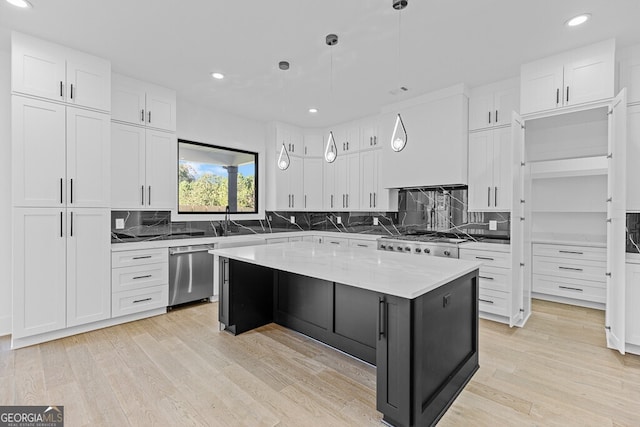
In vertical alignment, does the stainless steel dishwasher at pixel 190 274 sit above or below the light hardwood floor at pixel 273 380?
above

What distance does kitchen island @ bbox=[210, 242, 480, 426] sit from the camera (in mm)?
1714

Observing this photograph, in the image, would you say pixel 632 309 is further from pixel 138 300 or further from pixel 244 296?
pixel 138 300

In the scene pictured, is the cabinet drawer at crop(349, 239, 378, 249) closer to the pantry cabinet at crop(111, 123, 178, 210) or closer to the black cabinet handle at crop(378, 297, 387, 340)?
the pantry cabinet at crop(111, 123, 178, 210)

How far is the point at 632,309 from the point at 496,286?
3.59 feet

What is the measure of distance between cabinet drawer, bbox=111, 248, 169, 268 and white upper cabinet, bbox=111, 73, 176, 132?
158cm

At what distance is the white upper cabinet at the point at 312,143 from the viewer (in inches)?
231

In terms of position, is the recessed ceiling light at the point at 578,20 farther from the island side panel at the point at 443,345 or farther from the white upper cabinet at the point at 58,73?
the white upper cabinet at the point at 58,73

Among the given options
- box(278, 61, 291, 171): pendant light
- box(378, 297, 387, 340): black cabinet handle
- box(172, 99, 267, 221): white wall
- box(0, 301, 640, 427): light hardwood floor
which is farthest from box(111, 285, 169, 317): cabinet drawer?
box(378, 297, 387, 340): black cabinet handle

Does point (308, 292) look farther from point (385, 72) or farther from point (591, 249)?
point (591, 249)

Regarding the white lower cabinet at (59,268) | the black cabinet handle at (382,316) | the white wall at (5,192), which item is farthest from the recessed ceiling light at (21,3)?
the black cabinet handle at (382,316)

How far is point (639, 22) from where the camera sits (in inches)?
99.6

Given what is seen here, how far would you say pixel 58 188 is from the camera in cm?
295

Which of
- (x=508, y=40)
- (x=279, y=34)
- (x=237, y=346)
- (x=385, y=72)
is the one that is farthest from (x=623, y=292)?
(x=279, y=34)

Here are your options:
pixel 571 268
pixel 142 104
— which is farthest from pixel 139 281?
pixel 571 268
